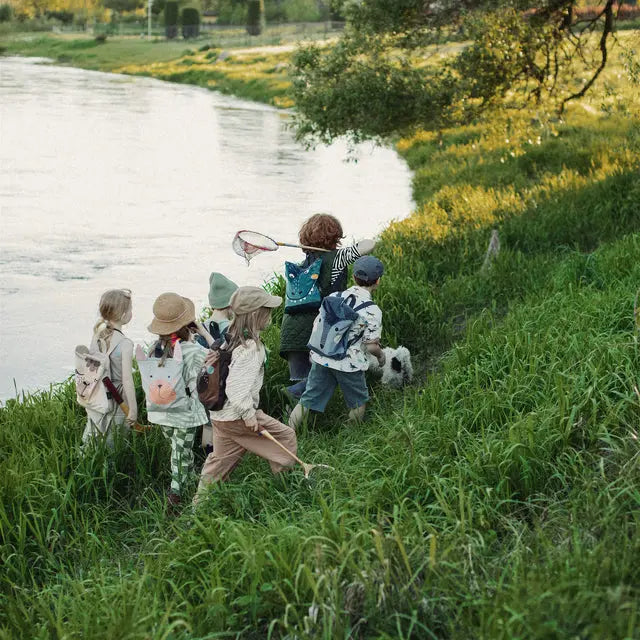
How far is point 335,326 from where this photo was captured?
5535mm

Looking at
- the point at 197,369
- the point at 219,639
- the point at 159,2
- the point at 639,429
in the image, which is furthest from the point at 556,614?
the point at 159,2

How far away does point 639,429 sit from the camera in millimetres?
4582

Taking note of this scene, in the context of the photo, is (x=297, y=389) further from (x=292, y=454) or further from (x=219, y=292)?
(x=292, y=454)

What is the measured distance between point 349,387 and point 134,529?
→ 1.61 m

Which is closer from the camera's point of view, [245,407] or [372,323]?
[245,407]

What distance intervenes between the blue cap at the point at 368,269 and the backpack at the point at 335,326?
0.15 metres

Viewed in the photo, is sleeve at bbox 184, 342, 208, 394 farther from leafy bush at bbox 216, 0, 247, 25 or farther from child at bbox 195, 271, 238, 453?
leafy bush at bbox 216, 0, 247, 25

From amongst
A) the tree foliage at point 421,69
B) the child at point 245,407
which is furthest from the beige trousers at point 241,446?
the tree foliage at point 421,69

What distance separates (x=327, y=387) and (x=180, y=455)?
109 centimetres

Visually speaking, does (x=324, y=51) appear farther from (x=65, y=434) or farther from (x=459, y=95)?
(x=65, y=434)

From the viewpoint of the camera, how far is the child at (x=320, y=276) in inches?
232

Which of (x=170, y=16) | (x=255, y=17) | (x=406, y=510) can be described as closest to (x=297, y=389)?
(x=406, y=510)

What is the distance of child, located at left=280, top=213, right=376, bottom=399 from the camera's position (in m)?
5.89

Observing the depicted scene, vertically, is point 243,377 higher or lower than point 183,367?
higher
